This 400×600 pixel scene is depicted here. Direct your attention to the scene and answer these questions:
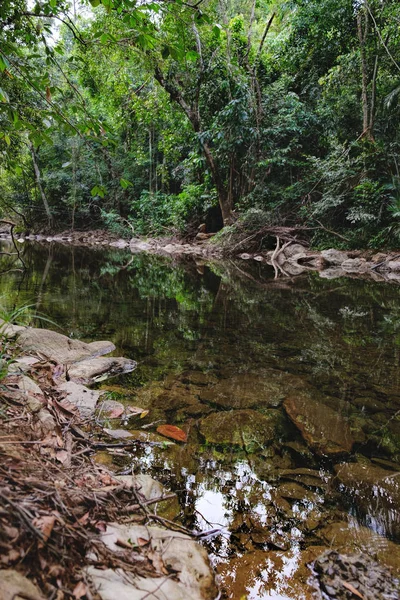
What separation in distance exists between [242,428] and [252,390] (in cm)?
61

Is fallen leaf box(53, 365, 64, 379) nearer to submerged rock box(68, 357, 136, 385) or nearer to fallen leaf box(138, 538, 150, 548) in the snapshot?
submerged rock box(68, 357, 136, 385)

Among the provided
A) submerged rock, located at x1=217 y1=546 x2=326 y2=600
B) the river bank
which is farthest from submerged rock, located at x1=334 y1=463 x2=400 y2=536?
the river bank

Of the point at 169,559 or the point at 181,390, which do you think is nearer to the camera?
the point at 169,559

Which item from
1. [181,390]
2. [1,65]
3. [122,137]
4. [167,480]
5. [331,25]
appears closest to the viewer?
[1,65]

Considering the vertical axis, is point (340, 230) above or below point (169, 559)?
above

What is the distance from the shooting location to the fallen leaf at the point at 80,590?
3.06 ft

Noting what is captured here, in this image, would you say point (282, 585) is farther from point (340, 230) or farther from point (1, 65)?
point (340, 230)

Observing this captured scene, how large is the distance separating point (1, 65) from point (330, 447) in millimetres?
2565

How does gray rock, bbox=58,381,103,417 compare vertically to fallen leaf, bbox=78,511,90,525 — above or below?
below

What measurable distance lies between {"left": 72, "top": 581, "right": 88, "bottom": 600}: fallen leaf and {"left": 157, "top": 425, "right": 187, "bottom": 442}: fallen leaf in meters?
1.30

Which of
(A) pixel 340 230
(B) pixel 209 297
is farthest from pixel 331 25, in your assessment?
(B) pixel 209 297

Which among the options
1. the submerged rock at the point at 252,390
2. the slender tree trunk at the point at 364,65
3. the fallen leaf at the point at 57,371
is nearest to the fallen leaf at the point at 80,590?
the submerged rock at the point at 252,390

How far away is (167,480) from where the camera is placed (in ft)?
6.23

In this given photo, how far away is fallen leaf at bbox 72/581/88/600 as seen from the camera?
931 millimetres
